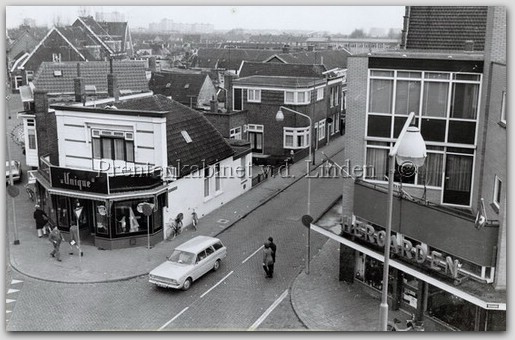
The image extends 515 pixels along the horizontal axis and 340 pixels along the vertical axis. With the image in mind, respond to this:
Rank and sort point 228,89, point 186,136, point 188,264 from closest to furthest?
point 188,264 < point 186,136 < point 228,89

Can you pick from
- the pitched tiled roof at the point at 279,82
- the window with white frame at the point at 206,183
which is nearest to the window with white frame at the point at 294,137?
the pitched tiled roof at the point at 279,82

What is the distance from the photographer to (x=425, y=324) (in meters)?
18.4

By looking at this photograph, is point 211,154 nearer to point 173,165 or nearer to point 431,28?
point 173,165

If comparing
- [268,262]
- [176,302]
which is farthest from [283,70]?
[176,302]

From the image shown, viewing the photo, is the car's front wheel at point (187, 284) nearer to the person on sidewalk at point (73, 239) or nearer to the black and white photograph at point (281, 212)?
the black and white photograph at point (281, 212)

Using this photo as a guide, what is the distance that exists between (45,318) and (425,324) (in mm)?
12193

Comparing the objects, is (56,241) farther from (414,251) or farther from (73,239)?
(414,251)

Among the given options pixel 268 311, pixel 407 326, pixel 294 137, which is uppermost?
pixel 294 137

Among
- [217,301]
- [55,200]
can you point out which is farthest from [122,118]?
[217,301]

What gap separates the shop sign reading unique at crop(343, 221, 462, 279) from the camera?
1667 centimetres

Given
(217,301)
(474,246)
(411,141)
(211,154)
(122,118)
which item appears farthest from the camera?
(211,154)

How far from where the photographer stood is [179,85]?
163 feet

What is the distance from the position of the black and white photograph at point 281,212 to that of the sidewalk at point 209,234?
0.10 metres

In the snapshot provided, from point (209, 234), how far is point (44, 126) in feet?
36.0
